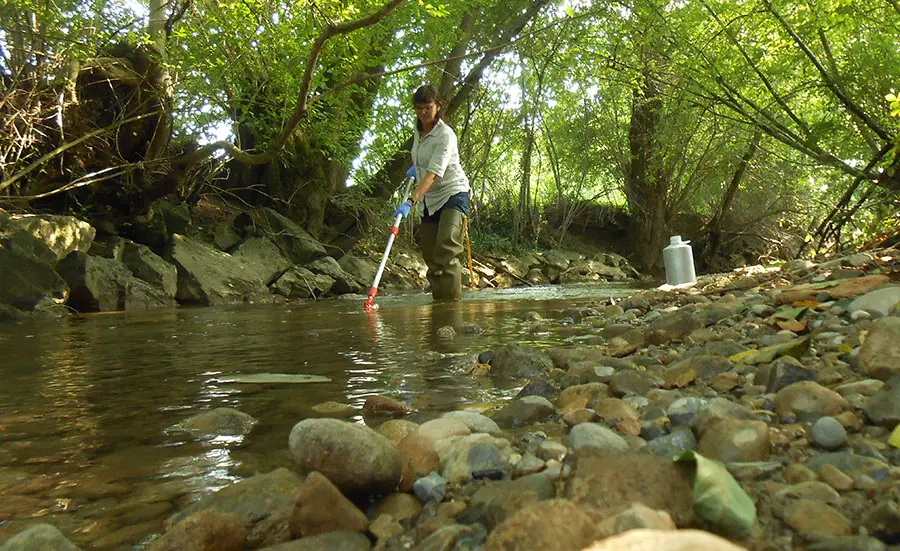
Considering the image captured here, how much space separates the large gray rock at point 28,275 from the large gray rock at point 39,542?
6664 millimetres

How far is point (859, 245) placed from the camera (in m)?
6.77

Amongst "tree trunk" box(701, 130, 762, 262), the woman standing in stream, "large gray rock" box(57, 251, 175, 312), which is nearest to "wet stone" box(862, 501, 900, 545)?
the woman standing in stream

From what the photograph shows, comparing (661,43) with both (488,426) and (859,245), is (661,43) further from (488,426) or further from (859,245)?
(488,426)

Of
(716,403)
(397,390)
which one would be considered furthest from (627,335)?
(716,403)

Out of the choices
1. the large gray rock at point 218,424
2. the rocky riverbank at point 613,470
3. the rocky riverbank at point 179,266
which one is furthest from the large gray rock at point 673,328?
the rocky riverbank at point 179,266

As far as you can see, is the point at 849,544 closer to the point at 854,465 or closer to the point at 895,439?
the point at 854,465

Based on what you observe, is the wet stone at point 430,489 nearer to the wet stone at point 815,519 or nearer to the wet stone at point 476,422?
the wet stone at point 476,422

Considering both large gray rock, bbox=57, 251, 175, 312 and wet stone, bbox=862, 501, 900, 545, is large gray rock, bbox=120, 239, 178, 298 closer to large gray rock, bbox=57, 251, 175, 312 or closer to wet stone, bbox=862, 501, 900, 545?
large gray rock, bbox=57, 251, 175, 312

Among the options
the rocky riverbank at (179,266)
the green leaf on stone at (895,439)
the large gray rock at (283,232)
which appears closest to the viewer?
the green leaf on stone at (895,439)

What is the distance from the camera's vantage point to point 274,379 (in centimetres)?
253

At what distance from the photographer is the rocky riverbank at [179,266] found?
6.86 m

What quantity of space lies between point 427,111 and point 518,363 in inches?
154

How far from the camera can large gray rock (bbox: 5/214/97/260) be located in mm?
6965

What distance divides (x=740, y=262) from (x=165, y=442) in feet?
62.8
